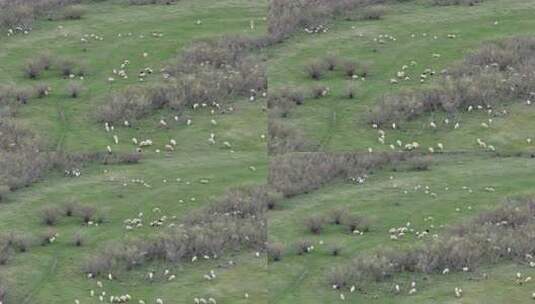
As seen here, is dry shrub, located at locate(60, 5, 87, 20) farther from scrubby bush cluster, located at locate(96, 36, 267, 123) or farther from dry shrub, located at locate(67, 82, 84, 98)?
scrubby bush cluster, located at locate(96, 36, 267, 123)

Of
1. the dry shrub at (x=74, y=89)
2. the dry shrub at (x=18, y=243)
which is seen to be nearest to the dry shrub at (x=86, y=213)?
the dry shrub at (x=18, y=243)

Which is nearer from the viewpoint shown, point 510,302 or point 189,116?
point 510,302

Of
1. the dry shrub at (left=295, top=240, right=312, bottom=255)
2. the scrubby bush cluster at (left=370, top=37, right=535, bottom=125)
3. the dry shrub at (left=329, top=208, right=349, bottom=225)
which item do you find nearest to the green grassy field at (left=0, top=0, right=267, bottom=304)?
the dry shrub at (left=295, top=240, right=312, bottom=255)

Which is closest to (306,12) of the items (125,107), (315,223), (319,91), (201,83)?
(319,91)

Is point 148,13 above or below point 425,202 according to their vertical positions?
above

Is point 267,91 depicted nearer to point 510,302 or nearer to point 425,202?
point 425,202

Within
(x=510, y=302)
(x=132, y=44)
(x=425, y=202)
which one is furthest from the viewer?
(x=132, y=44)

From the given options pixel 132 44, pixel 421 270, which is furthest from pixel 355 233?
pixel 132 44
